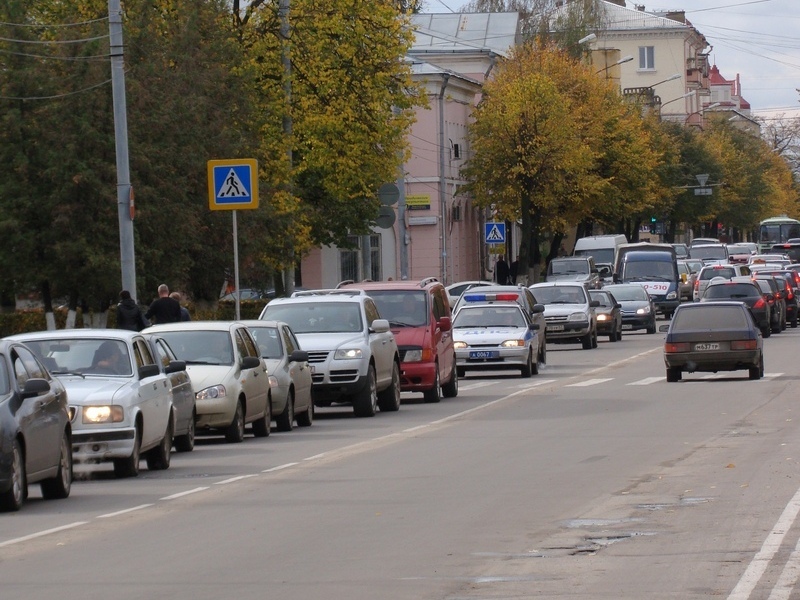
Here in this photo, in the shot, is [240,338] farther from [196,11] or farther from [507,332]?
[196,11]

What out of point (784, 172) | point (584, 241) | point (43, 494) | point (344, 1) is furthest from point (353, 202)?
point (784, 172)

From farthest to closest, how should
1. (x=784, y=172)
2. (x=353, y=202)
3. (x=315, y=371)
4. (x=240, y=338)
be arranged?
(x=784, y=172) → (x=353, y=202) → (x=315, y=371) → (x=240, y=338)

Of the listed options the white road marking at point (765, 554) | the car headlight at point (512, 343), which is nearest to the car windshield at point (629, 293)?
the car headlight at point (512, 343)

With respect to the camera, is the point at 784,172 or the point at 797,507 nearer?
the point at 797,507

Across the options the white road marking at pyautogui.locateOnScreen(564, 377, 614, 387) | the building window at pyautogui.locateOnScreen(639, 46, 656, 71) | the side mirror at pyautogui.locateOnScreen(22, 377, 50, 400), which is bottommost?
the white road marking at pyautogui.locateOnScreen(564, 377, 614, 387)

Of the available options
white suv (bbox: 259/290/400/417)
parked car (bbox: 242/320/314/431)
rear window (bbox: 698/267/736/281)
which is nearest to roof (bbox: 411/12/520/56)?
rear window (bbox: 698/267/736/281)

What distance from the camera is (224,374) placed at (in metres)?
20.4

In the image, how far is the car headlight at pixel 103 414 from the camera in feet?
53.1

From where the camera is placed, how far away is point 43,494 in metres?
14.8

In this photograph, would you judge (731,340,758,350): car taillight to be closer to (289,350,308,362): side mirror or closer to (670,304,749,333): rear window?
(670,304,749,333): rear window

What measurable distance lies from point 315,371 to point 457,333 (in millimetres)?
9921

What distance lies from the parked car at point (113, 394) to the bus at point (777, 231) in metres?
103

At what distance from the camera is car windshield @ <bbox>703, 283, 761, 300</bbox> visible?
4526cm

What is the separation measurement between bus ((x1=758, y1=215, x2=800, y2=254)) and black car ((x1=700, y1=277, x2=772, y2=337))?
7139 centimetres
